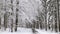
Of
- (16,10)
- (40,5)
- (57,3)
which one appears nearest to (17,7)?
(16,10)

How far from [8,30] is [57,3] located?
3.10ft

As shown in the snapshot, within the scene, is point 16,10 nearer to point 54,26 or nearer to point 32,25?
point 32,25

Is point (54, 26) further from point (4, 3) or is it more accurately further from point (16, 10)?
point (4, 3)

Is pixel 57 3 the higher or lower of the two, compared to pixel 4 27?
higher

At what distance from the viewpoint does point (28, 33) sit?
1939mm

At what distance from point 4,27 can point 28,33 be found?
413 mm

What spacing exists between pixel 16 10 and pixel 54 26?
0.70 m

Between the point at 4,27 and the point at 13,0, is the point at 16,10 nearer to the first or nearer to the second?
the point at 13,0

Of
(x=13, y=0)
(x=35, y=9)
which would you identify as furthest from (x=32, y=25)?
(x=13, y=0)

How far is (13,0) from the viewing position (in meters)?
1.96

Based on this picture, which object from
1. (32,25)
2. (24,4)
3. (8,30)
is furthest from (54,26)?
(8,30)

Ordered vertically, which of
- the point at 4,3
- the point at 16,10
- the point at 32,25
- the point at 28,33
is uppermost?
the point at 4,3

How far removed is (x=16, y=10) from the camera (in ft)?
6.44

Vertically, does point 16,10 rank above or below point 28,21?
above
